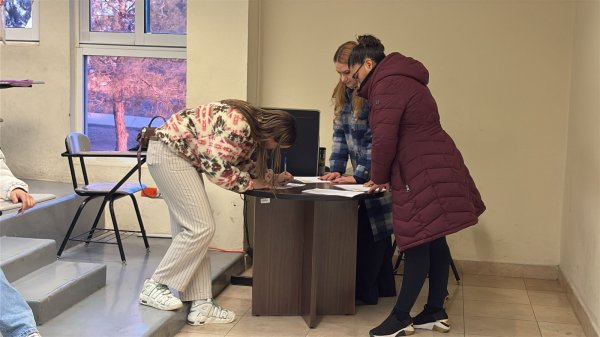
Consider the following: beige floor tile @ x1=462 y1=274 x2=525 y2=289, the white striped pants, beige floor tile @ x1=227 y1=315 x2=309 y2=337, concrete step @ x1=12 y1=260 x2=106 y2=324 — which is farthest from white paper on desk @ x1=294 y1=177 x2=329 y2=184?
beige floor tile @ x1=462 y1=274 x2=525 y2=289

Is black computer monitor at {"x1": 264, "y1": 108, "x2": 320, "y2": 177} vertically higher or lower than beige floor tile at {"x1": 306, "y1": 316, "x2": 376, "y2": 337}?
higher

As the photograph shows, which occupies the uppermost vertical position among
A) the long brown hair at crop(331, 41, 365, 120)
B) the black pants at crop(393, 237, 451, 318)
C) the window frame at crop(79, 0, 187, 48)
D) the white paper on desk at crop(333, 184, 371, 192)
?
the window frame at crop(79, 0, 187, 48)

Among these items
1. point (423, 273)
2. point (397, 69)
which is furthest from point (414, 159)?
point (423, 273)

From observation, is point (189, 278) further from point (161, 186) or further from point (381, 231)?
point (381, 231)

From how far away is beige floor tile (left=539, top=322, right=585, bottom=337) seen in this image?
3.68 m

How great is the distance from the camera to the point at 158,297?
348 cm

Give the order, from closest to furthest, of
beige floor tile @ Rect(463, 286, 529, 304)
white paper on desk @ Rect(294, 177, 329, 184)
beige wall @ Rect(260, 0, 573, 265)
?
white paper on desk @ Rect(294, 177, 329, 184) < beige floor tile @ Rect(463, 286, 529, 304) < beige wall @ Rect(260, 0, 573, 265)

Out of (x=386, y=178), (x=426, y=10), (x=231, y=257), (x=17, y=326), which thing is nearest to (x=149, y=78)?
(x=231, y=257)

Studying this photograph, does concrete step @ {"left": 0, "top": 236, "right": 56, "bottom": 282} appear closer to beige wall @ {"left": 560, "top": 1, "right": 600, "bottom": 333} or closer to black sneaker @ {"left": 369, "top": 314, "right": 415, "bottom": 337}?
black sneaker @ {"left": 369, "top": 314, "right": 415, "bottom": 337}

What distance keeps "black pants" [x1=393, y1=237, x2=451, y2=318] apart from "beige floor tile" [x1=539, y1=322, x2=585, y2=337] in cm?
57

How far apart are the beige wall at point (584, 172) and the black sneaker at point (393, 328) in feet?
2.93

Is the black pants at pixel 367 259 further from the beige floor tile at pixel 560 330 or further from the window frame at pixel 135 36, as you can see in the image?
the window frame at pixel 135 36

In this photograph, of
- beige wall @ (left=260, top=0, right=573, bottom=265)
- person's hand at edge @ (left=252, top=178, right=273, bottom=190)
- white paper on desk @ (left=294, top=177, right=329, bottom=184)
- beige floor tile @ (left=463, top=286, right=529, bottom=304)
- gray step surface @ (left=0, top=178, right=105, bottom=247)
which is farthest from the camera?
beige wall @ (left=260, top=0, right=573, bottom=265)

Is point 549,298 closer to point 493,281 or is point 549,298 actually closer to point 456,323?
point 493,281
